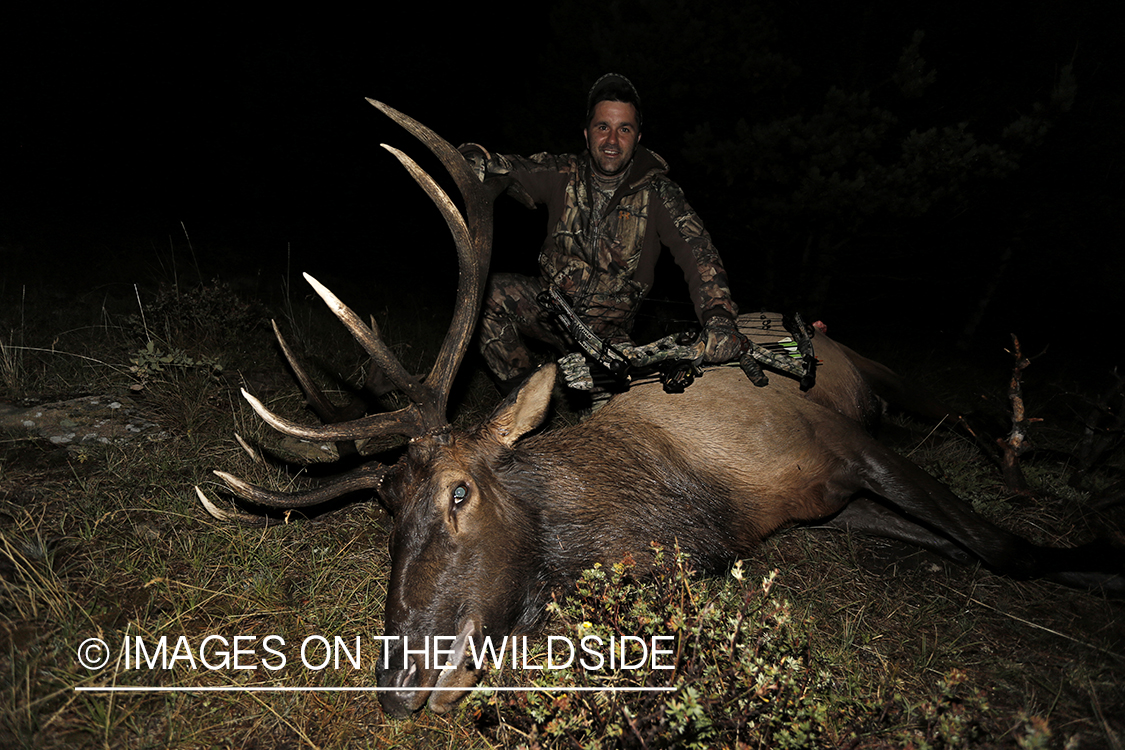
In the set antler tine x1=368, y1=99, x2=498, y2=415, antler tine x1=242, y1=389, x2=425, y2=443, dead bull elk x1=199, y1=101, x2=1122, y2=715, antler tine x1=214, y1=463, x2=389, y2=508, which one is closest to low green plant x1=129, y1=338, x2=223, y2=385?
dead bull elk x1=199, y1=101, x2=1122, y2=715

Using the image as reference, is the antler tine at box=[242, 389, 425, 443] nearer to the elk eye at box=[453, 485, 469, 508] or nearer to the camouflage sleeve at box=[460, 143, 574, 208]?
the elk eye at box=[453, 485, 469, 508]

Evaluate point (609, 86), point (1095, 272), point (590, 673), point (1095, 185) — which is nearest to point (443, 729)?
point (590, 673)

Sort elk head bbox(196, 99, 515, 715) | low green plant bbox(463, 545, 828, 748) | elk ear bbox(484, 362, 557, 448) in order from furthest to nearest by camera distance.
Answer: elk ear bbox(484, 362, 557, 448) < elk head bbox(196, 99, 515, 715) < low green plant bbox(463, 545, 828, 748)

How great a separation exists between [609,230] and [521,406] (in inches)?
73.2

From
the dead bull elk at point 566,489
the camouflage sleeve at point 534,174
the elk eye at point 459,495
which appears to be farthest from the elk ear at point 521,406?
the camouflage sleeve at point 534,174

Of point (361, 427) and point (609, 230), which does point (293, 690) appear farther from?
point (609, 230)

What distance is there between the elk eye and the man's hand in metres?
1.48

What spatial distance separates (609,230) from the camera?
3941mm

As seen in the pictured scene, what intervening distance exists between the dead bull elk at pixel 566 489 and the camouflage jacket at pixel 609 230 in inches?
36.7

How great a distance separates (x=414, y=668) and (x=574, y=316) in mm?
1980

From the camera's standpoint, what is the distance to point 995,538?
269 centimetres

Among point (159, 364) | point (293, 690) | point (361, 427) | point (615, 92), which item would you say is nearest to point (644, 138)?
point (615, 92)

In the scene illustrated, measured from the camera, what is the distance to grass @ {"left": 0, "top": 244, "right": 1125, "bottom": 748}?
5.62ft

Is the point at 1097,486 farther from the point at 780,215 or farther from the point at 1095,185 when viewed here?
the point at 1095,185
